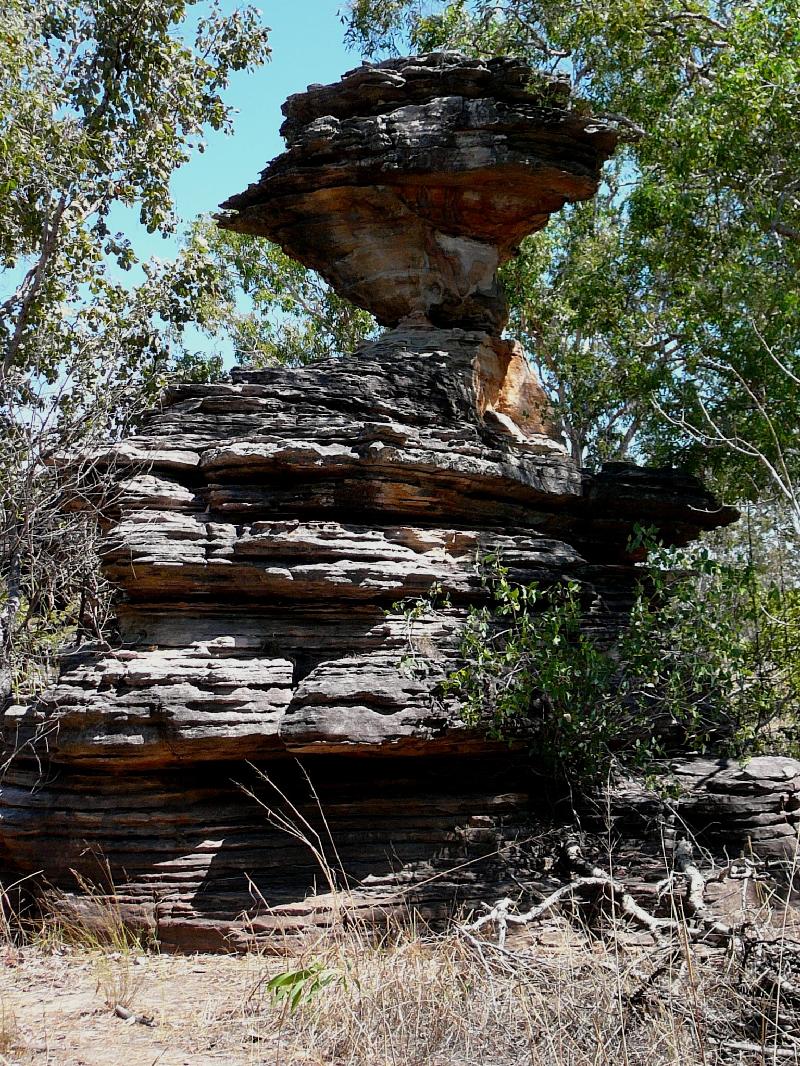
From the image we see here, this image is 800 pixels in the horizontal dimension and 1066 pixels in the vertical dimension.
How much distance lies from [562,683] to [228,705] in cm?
272

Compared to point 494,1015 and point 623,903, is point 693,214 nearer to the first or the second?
point 623,903

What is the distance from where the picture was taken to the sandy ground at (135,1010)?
530 cm

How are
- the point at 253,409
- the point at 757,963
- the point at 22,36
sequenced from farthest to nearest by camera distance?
the point at 22,36, the point at 253,409, the point at 757,963

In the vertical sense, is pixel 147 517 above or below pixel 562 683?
above

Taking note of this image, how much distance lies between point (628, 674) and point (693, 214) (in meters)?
6.45

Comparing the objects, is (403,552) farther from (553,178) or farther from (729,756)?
(553,178)

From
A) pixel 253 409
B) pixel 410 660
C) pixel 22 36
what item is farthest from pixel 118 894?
pixel 22 36

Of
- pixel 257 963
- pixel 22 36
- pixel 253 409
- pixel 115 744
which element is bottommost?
pixel 257 963

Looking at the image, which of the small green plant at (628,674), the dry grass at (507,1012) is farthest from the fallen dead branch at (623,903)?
the small green plant at (628,674)

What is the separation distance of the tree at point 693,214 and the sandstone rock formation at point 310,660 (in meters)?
2.03

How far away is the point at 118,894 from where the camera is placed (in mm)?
7711

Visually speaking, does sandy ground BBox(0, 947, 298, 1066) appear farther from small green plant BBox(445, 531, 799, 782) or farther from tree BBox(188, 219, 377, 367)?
tree BBox(188, 219, 377, 367)

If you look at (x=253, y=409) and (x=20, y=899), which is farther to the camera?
(x=253, y=409)

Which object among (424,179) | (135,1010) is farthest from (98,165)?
(135,1010)
